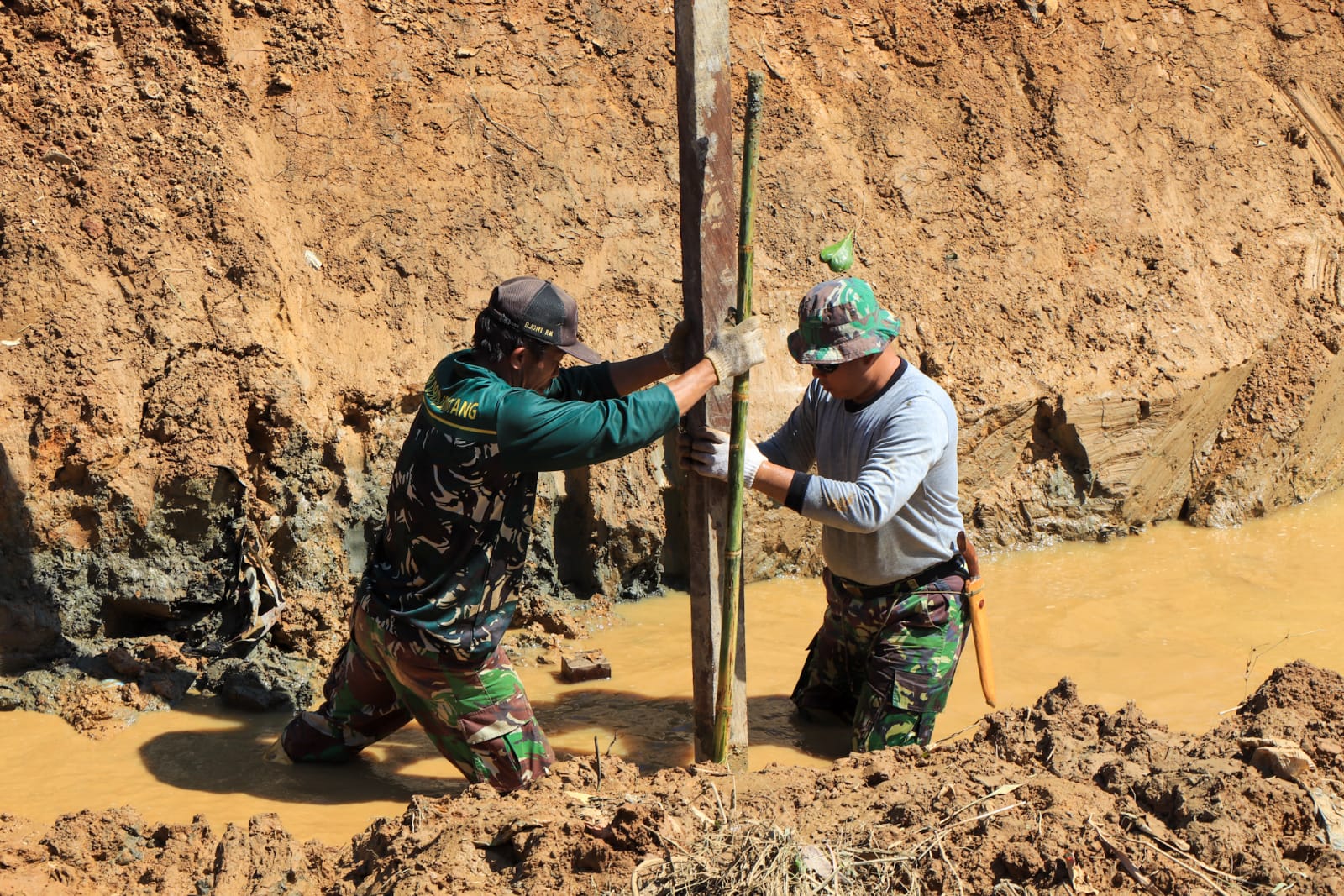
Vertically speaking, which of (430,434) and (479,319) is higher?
(479,319)

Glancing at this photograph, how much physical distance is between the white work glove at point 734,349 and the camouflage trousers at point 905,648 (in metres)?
1.09

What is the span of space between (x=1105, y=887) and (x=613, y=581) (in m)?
3.32

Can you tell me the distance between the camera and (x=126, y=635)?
513cm

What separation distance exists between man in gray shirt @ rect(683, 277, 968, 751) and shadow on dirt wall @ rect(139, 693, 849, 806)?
1.63ft

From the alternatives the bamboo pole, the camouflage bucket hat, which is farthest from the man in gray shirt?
the bamboo pole

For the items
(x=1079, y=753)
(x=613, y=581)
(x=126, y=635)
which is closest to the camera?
(x=1079, y=753)

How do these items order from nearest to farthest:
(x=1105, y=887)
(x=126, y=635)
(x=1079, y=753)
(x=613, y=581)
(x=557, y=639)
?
1. (x=1105, y=887)
2. (x=1079, y=753)
3. (x=126, y=635)
4. (x=557, y=639)
5. (x=613, y=581)

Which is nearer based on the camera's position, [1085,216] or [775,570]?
[775,570]

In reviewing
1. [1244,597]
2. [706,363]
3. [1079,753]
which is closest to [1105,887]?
[1079,753]

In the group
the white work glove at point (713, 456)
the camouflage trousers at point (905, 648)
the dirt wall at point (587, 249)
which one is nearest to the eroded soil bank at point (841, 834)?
the camouflage trousers at point (905, 648)

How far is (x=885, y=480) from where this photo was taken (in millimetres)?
3883

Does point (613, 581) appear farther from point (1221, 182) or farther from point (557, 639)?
point (1221, 182)

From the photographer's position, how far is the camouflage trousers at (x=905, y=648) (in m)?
4.18

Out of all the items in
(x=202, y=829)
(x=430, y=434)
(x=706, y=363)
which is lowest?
(x=202, y=829)
